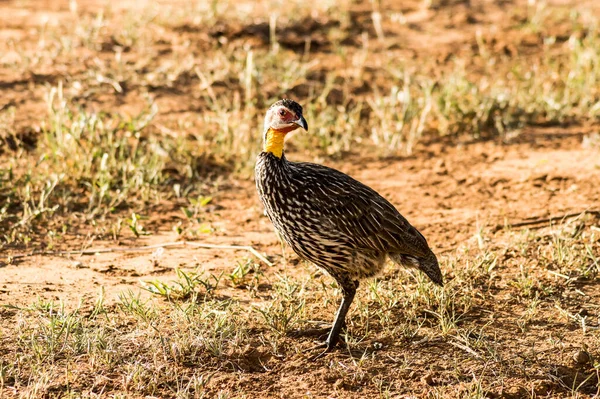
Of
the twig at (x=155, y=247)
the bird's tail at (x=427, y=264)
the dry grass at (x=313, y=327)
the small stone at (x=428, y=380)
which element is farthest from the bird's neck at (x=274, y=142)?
the small stone at (x=428, y=380)

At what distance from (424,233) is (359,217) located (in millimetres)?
1457

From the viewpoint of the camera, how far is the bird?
520cm

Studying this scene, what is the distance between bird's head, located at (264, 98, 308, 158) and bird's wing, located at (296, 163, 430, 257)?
21 centimetres

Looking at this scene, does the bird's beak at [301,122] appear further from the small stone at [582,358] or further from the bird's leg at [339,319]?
the small stone at [582,358]

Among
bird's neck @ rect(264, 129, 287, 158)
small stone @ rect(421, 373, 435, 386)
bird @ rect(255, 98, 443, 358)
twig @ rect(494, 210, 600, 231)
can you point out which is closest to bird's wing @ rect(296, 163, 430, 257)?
bird @ rect(255, 98, 443, 358)

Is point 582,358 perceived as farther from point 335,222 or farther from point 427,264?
point 335,222

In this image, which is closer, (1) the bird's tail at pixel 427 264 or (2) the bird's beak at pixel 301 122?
(2) the bird's beak at pixel 301 122

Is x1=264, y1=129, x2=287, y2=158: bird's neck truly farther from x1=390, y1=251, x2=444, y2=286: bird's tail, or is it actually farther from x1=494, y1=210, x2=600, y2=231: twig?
x1=494, y1=210, x2=600, y2=231: twig

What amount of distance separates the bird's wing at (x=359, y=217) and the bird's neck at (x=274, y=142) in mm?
180

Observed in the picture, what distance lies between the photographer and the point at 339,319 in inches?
207

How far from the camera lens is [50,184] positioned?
22.9ft

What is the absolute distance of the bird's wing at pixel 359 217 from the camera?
526 centimetres

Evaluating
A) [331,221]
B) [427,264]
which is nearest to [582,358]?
[427,264]

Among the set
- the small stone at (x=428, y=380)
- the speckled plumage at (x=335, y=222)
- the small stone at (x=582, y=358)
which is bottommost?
the small stone at (x=428, y=380)
